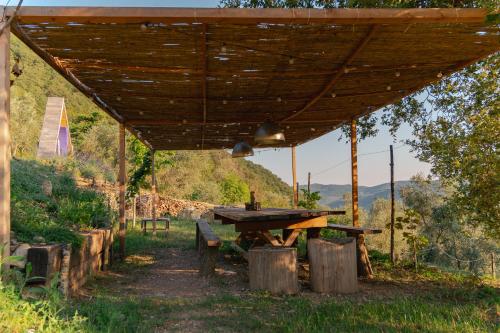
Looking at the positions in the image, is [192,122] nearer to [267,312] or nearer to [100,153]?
[267,312]

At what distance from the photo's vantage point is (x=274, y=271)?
16.6ft

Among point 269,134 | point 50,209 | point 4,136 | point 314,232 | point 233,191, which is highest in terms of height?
point 269,134

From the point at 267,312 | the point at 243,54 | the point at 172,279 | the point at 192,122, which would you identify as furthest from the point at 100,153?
the point at 267,312

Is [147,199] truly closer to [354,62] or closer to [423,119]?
[423,119]

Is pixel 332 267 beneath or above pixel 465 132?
beneath

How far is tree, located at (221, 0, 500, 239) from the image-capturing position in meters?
6.12

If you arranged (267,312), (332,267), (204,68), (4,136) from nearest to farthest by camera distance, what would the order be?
(4,136)
(267,312)
(204,68)
(332,267)

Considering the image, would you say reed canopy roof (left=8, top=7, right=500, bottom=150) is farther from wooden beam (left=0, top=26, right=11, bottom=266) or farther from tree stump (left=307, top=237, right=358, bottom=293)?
tree stump (left=307, top=237, right=358, bottom=293)

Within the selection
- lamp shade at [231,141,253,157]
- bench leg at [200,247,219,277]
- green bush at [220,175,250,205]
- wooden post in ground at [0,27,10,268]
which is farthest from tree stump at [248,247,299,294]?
green bush at [220,175,250,205]

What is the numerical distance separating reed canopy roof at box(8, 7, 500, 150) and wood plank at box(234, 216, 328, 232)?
177cm

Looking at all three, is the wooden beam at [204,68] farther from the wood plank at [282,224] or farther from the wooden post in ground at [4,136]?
the wood plank at [282,224]

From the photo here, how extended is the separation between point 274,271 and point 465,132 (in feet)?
13.3

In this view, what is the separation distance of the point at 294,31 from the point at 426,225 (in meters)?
14.9

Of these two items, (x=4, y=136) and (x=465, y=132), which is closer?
(x=4, y=136)
